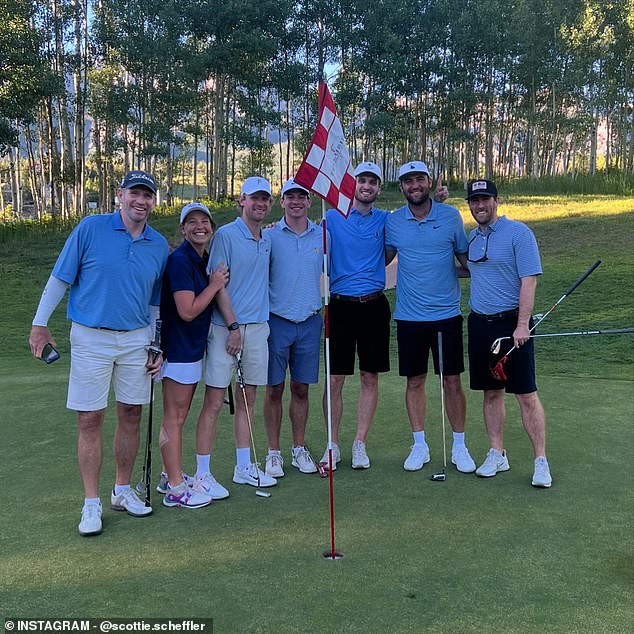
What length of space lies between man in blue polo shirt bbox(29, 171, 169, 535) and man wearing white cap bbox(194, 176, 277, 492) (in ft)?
1.43

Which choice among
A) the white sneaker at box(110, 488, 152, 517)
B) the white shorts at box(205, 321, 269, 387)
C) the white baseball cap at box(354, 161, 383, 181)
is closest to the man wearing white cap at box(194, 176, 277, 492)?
the white shorts at box(205, 321, 269, 387)

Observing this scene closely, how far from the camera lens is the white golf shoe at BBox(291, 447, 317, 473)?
426 cm

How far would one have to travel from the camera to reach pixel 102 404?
350 cm

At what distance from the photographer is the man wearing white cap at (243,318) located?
12.9 feet

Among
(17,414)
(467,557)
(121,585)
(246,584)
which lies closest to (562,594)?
(467,557)

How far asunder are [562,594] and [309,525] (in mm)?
1182

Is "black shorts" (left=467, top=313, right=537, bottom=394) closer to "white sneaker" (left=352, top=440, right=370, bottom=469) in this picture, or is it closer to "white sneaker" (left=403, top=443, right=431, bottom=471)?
"white sneaker" (left=403, top=443, right=431, bottom=471)

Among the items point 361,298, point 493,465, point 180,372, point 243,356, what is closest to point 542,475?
point 493,465

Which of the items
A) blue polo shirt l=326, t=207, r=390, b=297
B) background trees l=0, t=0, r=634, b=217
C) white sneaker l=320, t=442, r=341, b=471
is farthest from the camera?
background trees l=0, t=0, r=634, b=217

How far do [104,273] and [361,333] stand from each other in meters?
1.76

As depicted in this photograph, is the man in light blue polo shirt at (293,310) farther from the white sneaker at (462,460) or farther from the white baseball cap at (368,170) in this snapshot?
the white sneaker at (462,460)

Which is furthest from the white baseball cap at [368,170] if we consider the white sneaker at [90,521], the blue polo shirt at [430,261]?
the white sneaker at [90,521]

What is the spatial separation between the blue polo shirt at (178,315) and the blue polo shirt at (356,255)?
1039mm

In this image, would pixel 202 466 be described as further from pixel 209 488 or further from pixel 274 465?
pixel 274 465
